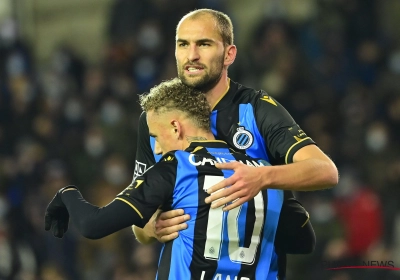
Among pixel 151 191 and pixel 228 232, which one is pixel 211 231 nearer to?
pixel 228 232

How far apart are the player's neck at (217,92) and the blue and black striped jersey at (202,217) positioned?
488mm

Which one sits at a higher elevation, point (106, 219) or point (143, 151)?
point (143, 151)

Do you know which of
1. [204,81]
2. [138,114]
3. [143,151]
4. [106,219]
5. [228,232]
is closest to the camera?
[106,219]

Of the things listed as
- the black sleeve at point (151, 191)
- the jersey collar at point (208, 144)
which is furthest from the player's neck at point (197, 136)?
the black sleeve at point (151, 191)

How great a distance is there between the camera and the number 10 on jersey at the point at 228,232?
3.05 m

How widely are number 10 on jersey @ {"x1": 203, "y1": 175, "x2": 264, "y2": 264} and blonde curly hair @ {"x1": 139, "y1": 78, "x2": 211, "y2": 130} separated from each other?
34 centimetres

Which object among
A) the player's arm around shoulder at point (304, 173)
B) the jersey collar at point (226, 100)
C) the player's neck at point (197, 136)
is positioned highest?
the jersey collar at point (226, 100)

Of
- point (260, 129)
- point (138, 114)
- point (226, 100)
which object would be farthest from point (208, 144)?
point (138, 114)

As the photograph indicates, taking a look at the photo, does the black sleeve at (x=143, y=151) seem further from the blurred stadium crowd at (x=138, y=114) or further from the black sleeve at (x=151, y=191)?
the blurred stadium crowd at (x=138, y=114)

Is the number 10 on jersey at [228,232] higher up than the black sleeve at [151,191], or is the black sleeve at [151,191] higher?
the black sleeve at [151,191]

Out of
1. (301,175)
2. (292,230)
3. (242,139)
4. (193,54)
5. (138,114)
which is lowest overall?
(292,230)

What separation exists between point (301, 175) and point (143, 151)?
1.02 metres

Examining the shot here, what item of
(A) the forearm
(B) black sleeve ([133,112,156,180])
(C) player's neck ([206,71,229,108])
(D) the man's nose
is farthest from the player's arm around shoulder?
(B) black sleeve ([133,112,156,180])

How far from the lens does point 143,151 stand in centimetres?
390
